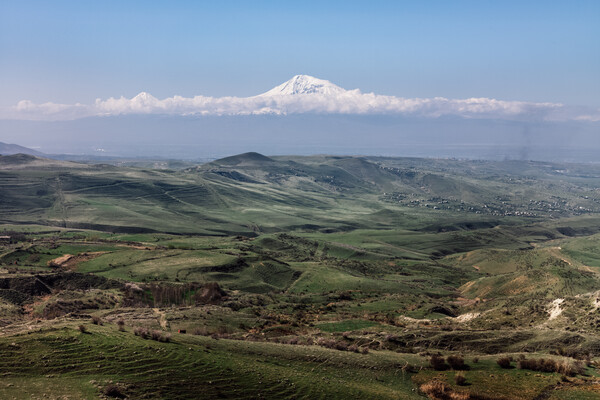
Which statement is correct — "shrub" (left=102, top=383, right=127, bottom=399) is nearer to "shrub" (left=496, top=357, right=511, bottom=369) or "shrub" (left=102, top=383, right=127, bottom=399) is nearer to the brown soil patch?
"shrub" (left=496, top=357, right=511, bottom=369)

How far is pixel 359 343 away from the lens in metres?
40.0

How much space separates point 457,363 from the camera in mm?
32438

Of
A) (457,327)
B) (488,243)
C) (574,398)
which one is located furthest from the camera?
(488,243)

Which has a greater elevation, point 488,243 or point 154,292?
point 154,292

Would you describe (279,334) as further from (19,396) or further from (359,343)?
(19,396)

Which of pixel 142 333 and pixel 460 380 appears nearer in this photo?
pixel 460 380

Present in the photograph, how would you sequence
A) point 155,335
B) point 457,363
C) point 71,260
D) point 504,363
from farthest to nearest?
1. point 71,260
2. point 504,363
3. point 457,363
4. point 155,335

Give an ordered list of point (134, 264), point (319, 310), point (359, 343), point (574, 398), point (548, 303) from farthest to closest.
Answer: point (134, 264)
point (319, 310)
point (548, 303)
point (359, 343)
point (574, 398)

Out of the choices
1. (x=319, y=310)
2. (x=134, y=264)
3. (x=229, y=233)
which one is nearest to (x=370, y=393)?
(x=319, y=310)

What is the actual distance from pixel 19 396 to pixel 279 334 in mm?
25507

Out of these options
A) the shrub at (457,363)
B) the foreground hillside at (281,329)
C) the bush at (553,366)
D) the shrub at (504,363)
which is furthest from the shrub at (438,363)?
the bush at (553,366)

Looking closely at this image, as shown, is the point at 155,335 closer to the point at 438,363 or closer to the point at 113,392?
the point at 113,392

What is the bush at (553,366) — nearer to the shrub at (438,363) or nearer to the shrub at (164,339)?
the shrub at (438,363)

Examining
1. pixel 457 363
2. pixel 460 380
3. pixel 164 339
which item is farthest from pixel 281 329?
pixel 460 380
